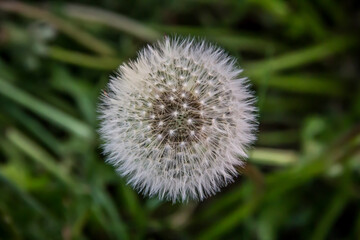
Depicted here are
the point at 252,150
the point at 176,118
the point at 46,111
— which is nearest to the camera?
the point at 176,118

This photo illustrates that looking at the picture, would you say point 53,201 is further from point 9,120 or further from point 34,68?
point 34,68

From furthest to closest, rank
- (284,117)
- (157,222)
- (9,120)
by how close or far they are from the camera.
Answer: (284,117) < (9,120) < (157,222)

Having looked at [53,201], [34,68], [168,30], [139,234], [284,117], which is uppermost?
[168,30]

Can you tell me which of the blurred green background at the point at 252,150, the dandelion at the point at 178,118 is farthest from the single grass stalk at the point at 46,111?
the dandelion at the point at 178,118

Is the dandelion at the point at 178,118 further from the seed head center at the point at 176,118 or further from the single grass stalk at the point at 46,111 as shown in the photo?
the single grass stalk at the point at 46,111

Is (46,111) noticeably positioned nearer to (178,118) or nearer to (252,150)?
(252,150)

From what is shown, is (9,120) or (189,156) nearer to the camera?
(189,156)

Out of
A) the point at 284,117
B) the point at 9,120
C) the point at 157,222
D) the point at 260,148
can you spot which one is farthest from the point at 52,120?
the point at 284,117

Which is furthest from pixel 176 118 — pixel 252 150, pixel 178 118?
pixel 252 150
